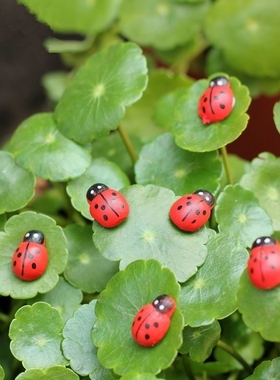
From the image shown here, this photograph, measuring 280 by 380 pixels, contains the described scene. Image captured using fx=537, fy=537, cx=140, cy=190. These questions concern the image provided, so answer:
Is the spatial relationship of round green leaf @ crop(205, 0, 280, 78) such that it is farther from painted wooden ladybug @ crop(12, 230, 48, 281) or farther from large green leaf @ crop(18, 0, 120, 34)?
painted wooden ladybug @ crop(12, 230, 48, 281)

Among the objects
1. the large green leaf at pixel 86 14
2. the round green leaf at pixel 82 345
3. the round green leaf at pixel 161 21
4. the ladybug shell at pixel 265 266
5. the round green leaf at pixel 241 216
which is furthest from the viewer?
the round green leaf at pixel 161 21

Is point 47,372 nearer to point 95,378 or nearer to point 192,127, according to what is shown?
point 95,378

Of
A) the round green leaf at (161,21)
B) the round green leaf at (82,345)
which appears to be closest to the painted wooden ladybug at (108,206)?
the round green leaf at (82,345)

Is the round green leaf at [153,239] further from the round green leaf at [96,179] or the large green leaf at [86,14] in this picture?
the large green leaf at [86,14]

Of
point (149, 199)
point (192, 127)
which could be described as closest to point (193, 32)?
point (192, 127)

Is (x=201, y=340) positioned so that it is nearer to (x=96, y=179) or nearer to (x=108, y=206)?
(x=108, y=206)

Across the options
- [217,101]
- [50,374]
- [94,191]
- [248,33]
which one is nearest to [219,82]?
[217,101]
